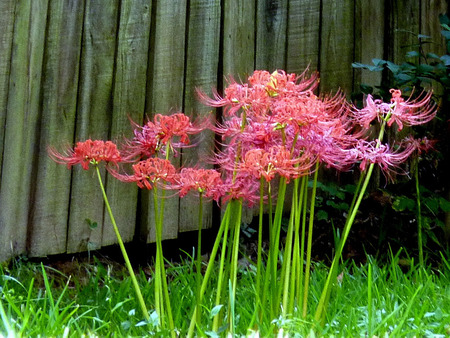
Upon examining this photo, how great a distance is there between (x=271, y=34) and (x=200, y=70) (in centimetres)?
54

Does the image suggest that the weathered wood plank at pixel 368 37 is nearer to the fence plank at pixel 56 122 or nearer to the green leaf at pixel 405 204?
the green leaf at pixel 405 204

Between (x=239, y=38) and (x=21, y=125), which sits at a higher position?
(x=239, y=38)

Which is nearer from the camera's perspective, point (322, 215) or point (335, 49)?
point (322, 215)

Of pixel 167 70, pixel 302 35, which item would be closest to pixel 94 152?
pixel 167 70

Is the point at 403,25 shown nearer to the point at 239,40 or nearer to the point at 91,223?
the point at 239,40

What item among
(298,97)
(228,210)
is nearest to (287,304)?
(228,210)

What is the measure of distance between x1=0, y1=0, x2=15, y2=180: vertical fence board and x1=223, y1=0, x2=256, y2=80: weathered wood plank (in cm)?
115

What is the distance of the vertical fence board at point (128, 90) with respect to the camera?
11.2 feet

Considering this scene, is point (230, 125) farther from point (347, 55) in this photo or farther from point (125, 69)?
point (347, 55)

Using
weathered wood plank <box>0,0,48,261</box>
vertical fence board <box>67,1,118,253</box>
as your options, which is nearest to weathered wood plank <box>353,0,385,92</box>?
vertical fence board <box>67,1,118,253</box>

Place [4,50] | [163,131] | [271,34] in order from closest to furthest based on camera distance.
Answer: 1. [163,131]
2. [4,50]
3. [271,34]

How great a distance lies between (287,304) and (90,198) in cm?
147

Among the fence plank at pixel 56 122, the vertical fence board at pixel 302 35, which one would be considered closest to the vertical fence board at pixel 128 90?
the fence plank at pixel 56 122

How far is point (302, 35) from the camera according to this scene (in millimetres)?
3951
